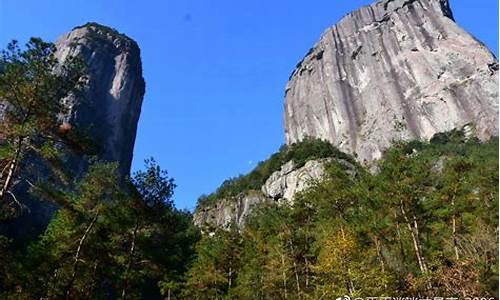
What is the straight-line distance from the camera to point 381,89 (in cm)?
8225

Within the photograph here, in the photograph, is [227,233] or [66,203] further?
[227,233]

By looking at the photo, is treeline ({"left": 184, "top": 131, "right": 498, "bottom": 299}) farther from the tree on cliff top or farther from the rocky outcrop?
the rocky outcrop

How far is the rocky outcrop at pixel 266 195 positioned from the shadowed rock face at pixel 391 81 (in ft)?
42.2

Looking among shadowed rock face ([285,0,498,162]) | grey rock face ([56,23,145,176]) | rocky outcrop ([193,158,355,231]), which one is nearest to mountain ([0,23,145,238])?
grey rock face ([56,23,145,176])

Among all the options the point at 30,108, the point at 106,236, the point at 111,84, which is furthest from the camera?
the point at 111,84

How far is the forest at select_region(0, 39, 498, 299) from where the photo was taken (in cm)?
1555

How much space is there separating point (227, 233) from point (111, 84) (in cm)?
6038

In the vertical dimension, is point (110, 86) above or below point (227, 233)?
above

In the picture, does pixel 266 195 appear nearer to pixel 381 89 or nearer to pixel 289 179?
pixel 289 179

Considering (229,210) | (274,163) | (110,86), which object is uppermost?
(110,86)

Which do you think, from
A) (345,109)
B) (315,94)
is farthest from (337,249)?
(315,94)

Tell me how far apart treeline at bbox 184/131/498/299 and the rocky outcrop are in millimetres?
→ 34811

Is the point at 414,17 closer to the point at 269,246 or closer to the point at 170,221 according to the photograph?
the point at 269,246

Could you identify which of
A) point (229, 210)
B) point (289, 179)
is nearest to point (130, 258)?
point (289, 179)
